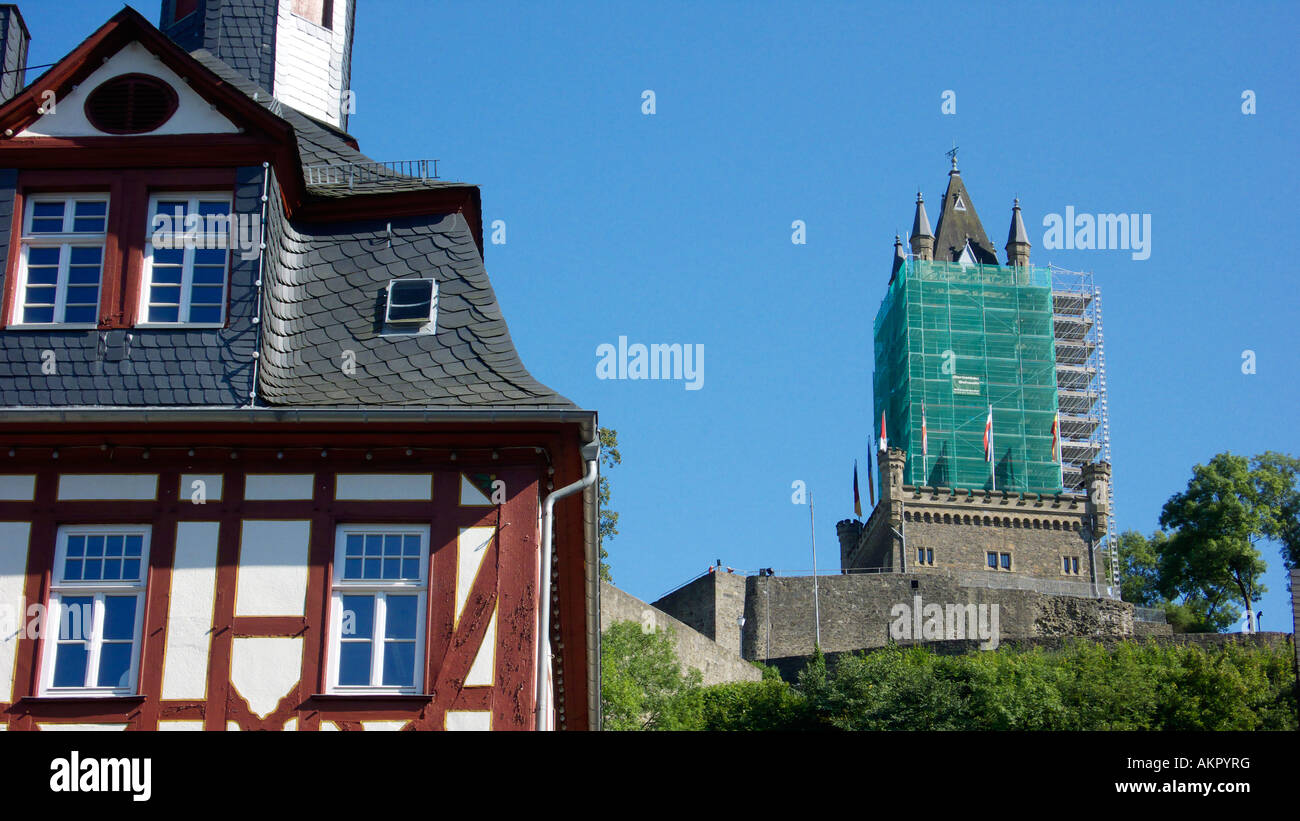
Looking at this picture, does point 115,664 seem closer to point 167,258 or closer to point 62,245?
point 167,258

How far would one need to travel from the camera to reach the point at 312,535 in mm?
13391

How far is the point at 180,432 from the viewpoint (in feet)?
44.9

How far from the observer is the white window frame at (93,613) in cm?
1298

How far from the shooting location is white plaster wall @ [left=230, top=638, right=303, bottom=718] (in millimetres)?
12852

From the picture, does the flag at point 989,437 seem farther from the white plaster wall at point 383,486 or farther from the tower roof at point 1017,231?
the white plaster wall at point 383,486

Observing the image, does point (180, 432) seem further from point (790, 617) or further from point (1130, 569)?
A: point (1130, 569)

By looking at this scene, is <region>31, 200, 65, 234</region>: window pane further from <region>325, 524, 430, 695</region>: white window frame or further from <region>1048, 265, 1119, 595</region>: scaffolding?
<region>1048, 265, 1119, 595</region>: scaffolding

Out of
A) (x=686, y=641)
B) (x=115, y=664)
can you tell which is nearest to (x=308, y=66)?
(x=115, y=664)

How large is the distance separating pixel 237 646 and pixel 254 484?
4.20 ft

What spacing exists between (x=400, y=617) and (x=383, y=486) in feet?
3.40

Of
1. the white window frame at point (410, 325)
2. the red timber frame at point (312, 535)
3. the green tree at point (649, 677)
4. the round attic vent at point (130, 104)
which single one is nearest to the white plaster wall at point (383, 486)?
the red timber frame at point (312, 535)

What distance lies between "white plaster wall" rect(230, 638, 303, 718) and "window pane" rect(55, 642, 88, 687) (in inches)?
42.9

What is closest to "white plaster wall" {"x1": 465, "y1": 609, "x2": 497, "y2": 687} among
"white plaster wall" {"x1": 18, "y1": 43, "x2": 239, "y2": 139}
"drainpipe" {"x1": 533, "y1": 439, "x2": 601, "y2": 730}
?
"drainpipe" {"x1": 533, "y1": 439, "x2": 601, "y2": 730}

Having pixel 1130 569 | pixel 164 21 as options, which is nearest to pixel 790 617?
pixel 1130 569
